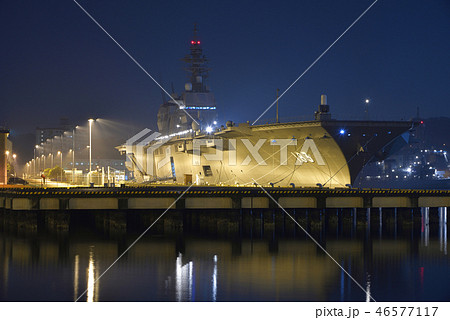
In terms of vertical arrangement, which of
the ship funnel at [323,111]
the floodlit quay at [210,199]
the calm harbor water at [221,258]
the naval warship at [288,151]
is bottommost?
the calm harbor water at [221,258]

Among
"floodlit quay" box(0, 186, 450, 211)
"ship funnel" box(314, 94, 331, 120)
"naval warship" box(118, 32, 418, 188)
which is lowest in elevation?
"floodlit quay" box(0, 186, 450, 211)

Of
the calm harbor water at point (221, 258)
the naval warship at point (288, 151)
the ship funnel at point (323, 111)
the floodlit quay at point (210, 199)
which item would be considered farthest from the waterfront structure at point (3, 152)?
the ship funnel at point (323, 111)

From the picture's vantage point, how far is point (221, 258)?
2488 cm

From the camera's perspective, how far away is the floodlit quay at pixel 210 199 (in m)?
30.1

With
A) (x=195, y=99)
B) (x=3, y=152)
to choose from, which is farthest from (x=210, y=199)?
(x=195, y=99)

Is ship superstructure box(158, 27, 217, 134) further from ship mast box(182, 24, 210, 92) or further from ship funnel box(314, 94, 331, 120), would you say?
ship funnel box(314, 94, 331, 120)

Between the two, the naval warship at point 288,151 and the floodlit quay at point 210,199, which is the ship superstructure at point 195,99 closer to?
the naval warship at point 288,151

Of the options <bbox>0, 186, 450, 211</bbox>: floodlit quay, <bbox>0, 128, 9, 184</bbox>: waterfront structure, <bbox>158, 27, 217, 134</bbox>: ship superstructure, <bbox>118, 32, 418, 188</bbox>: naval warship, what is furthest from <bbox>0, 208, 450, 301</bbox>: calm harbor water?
<bbox>158, 27, 217, 134</bbox>: ship superstructure

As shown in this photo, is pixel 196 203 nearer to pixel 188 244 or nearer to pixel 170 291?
pixel 188 244

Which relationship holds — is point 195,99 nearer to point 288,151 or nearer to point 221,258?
point 288,151

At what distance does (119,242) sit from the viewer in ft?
95.0

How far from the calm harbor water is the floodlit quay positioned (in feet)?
4.07

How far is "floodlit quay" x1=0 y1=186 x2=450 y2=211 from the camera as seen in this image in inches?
1187

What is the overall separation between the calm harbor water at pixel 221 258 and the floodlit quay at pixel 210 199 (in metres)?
1.24
